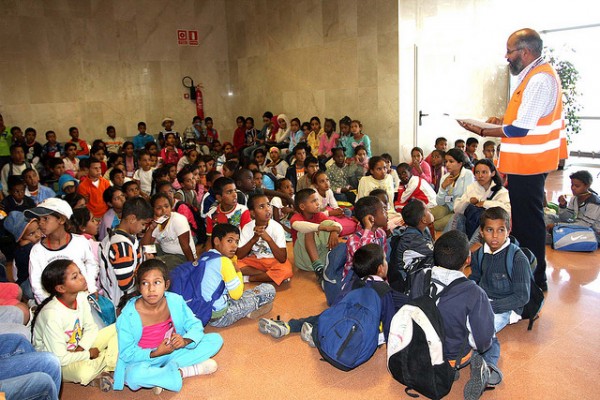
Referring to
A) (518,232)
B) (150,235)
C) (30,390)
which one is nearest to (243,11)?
(150,235)

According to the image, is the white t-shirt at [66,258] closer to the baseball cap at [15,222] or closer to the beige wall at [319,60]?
the baseball cap at [15,222]

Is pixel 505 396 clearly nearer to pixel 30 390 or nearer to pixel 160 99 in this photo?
pixel 30 390

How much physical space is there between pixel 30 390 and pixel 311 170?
4.26 m

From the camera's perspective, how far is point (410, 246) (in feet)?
11.7

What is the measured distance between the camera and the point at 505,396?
2721 millimetres

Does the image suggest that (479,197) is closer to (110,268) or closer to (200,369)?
(200,369)

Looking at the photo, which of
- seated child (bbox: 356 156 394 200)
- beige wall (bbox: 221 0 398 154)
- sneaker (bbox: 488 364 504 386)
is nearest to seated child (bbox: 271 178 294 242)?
seated child (bbox: 356 156 394 200)

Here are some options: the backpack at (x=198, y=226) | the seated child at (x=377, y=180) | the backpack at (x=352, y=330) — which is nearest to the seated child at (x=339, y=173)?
the seated child at (x=377, y=180)

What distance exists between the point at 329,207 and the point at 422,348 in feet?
9.89

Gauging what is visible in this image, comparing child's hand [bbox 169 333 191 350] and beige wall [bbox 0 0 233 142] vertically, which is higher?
beige wall [bbox 0 0 233 142]

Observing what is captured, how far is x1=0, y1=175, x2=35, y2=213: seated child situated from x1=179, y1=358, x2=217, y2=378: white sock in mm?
3383

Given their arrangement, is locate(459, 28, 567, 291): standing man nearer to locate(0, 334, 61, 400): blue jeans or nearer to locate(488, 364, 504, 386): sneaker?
locate(488, 364, 504, 386): sneaker

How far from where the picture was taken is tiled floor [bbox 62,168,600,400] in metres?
2.81

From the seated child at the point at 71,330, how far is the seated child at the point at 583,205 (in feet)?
14.4
